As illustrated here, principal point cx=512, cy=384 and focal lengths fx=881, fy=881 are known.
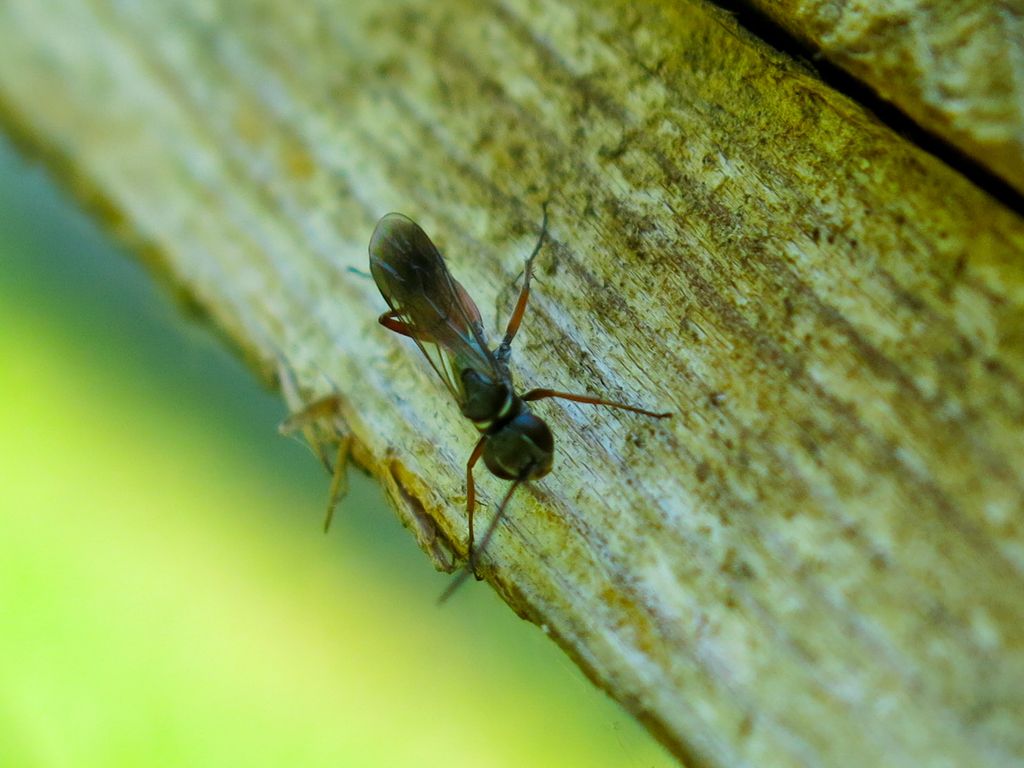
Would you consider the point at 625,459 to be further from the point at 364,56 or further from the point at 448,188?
the point at 364,56

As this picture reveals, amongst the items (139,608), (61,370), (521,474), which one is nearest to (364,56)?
(521,474)

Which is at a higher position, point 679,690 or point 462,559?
point 679,690

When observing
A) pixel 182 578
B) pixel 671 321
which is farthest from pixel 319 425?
pixel 182 578

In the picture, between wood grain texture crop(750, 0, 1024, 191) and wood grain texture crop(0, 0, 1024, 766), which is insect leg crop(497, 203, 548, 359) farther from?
wood grain texture crop(750, 0, 1024, 191)

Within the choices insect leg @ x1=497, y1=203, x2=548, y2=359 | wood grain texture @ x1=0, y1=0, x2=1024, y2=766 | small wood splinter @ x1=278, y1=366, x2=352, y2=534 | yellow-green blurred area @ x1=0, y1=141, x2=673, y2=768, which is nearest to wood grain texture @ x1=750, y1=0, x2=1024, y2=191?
wood grain texture @ x1=0, y1=0, x2=1024, y2=766

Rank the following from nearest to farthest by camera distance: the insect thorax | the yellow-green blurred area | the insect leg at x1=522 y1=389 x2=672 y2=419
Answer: the insect leg at x1=522 y1=389 x2=672 y2=419
the insect thorax
the yellow-green blurred area
